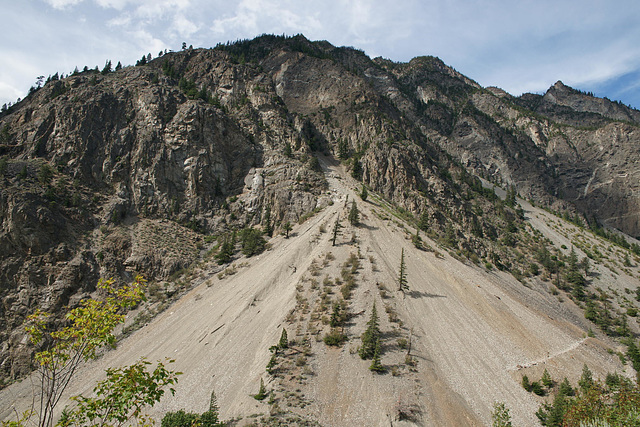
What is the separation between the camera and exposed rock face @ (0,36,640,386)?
144 ft

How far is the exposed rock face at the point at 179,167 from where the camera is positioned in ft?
144

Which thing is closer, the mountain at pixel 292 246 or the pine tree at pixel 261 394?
the pine tree at pixel 261 394

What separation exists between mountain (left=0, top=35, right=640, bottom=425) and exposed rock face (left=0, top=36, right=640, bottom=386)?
0.33 m

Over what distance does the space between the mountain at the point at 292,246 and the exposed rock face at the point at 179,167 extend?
328 millimetres

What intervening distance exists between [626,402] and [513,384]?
11.3 meters

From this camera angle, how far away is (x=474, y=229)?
6600cm

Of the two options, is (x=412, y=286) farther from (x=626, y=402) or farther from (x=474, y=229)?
(x=474, y=229)

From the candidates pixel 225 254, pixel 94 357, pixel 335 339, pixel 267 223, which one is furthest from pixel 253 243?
pixel 94 357

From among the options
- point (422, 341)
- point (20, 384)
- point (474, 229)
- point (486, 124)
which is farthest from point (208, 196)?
point (486, 124)

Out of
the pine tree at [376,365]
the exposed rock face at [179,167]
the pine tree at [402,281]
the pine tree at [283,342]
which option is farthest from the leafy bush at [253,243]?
the pine tree at [376,365]

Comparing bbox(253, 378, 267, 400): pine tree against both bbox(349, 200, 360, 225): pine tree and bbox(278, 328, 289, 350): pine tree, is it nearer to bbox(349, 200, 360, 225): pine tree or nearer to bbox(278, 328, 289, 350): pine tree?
bbox(278, 328, 289, 350): pine tree

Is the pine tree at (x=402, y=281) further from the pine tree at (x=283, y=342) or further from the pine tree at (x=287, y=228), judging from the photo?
the pine tree at (x=287, y=228)

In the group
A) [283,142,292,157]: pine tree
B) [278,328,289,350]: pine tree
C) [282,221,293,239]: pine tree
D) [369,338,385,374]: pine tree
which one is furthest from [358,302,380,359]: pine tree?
[283,142,292,157]: pine tree

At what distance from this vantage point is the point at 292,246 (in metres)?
45.1
